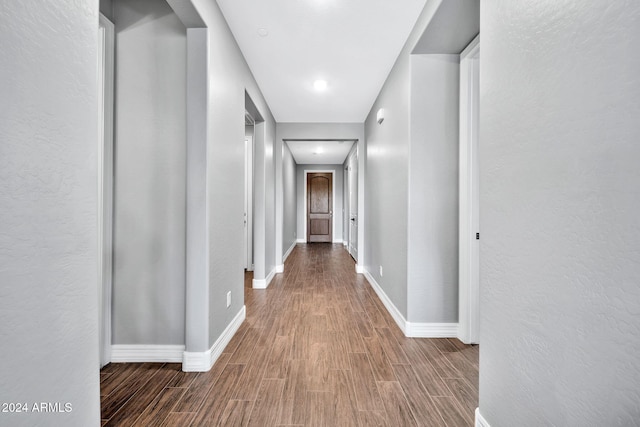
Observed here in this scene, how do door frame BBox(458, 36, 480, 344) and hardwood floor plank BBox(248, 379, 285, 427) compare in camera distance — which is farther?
door frame BBox(458, 36, 480, 344)

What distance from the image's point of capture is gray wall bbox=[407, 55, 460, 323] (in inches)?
98.5

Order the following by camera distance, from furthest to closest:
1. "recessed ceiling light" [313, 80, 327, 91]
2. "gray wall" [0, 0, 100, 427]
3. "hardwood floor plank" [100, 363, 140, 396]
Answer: "recessed ceiling light" [313, 80, 327, 91], "hardwood floor plank" [100, 363, 140, 396], "gray wall" [0, 0, 100, 427]

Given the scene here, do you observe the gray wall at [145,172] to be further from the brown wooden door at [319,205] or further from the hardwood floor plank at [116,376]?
the brown wooden door at [319,205]

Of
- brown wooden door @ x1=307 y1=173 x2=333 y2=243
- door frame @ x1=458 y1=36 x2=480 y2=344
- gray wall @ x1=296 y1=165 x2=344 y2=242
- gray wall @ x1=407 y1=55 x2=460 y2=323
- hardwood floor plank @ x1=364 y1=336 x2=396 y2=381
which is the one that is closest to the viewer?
hardwood floor plank @ x1=364 y1=336 x2=396 y2=381

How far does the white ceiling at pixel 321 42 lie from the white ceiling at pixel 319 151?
213 cm

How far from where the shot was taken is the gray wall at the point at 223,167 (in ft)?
6.72

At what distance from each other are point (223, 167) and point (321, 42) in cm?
139

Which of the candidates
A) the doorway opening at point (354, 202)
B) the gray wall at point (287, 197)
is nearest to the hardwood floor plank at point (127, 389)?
the gray wall at point (287, 197)

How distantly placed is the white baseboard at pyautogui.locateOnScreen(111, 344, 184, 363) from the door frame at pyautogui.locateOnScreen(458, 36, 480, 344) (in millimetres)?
2169

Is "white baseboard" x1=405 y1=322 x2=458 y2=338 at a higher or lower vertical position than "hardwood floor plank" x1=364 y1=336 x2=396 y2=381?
higher

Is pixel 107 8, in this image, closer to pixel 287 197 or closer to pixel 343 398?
pixel 343 398

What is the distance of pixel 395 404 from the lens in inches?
64.1

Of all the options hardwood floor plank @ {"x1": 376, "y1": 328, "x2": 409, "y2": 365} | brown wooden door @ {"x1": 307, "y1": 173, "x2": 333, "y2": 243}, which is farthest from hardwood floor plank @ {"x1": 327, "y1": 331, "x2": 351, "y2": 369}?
brown wooden door @ {"x1": 307, "y1": 173, "x2": 333, "y2": 243}

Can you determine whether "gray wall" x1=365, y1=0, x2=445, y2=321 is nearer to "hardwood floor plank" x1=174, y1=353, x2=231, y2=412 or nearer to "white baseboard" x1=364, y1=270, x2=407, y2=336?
"white baseboard" x1=364, y1=270, x2=407, y2=336
